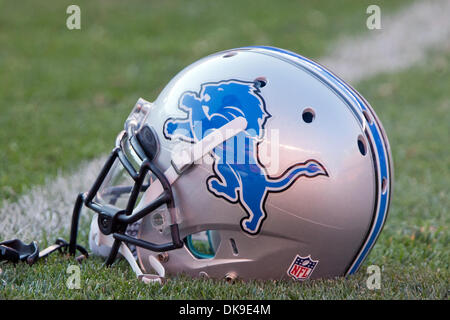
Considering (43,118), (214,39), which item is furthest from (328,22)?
(43,118)

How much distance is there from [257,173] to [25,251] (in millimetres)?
1343

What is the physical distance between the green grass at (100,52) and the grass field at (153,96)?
20 millimetres

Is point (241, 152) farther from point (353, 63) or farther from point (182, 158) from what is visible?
point (353, 63)

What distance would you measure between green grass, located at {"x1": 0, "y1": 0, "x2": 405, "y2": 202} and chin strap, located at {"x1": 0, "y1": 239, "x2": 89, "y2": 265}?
1257 millimetres

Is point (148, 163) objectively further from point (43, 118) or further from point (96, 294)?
point (43, 118)

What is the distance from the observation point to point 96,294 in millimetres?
2561

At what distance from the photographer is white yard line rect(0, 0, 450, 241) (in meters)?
3.77

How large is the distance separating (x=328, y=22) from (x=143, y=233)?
899cm

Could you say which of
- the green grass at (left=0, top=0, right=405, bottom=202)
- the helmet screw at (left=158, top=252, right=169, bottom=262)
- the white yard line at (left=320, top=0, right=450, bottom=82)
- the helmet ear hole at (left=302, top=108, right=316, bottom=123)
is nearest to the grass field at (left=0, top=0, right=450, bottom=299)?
the green grass at (left=0, top=0, right=405, bottom=202)

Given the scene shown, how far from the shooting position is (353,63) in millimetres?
9141

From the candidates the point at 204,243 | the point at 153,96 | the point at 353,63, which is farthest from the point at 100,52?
the point at 204,243

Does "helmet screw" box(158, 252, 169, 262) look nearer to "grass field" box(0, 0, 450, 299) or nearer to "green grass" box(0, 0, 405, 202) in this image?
"grass field" box(0, 0, 450, 299)

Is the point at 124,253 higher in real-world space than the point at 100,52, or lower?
lower

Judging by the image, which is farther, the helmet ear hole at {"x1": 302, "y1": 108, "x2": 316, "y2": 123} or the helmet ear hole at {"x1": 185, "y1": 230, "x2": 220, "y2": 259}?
the helmet ear hole at {"x1": 185, "y1": 230, "x2": 220, "y2": 259}
